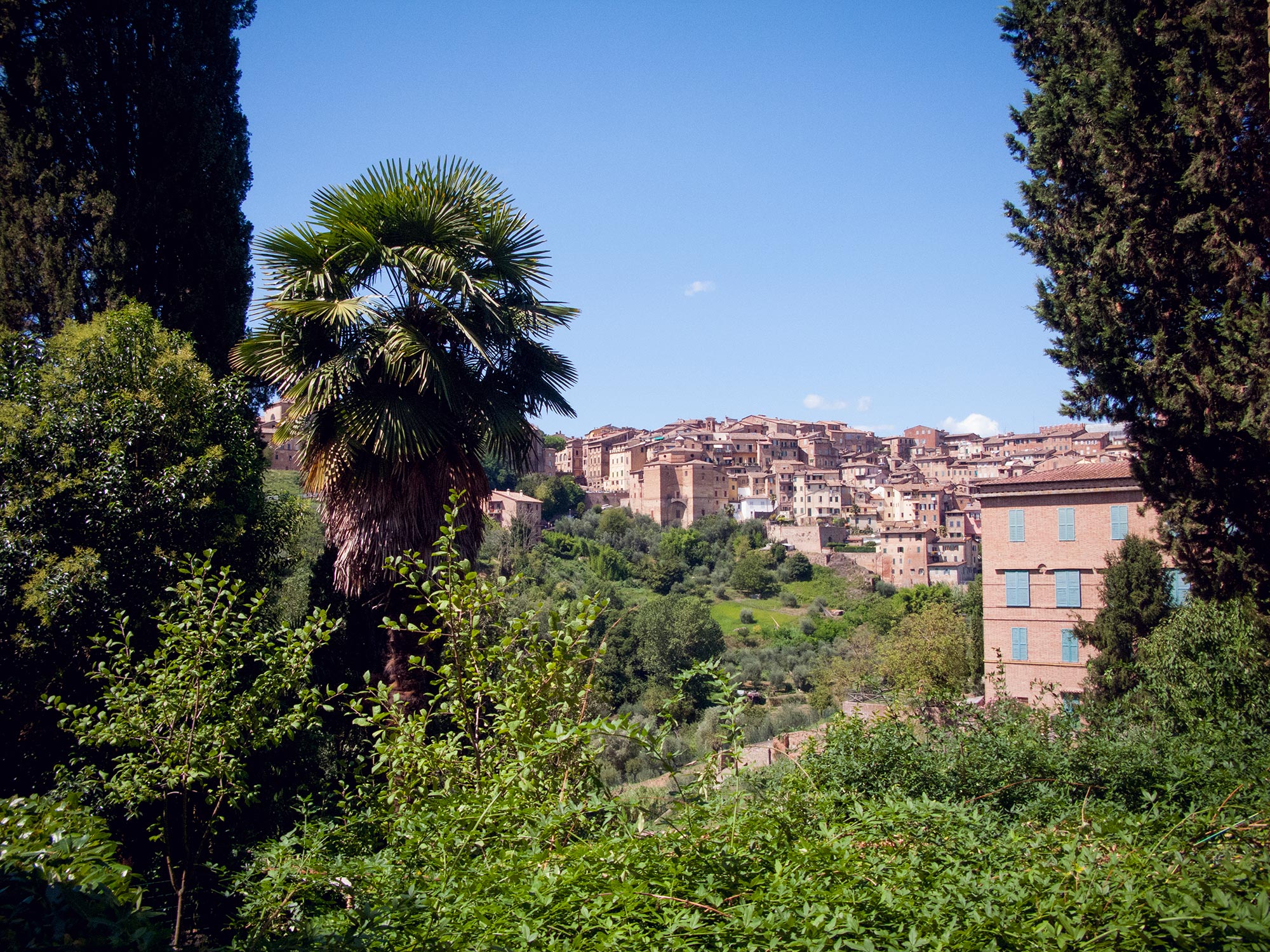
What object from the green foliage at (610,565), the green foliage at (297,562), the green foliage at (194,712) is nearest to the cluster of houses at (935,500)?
the green foliage at (194,712)

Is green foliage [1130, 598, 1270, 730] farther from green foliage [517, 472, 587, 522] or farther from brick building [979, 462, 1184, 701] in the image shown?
green foliage [517, 472, 587, 522]

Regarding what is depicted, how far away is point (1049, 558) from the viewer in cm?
1939

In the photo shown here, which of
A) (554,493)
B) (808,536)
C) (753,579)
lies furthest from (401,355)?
(554,493)

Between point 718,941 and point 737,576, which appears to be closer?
point 718,941

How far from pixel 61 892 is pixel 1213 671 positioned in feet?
29.9

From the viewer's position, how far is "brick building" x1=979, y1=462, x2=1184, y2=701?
18.4 metres

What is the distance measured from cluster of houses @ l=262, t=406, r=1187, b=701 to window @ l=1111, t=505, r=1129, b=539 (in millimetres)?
29

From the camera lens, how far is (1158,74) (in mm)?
7520

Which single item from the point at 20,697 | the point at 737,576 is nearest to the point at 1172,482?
the point at 20,697

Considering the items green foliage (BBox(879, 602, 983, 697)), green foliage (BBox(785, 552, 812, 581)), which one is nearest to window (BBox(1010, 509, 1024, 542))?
green foliage (BBox(879, 602, 983, 697))

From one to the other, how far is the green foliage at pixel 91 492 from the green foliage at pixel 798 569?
6500 centimetres

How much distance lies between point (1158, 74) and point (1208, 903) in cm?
815

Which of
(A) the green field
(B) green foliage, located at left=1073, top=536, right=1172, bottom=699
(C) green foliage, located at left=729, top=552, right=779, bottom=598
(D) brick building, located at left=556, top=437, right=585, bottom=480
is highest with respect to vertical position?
(D) brick building, located at left=556, top=437, right=585, bottom=480

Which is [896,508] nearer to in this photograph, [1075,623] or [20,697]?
[1075,623]
